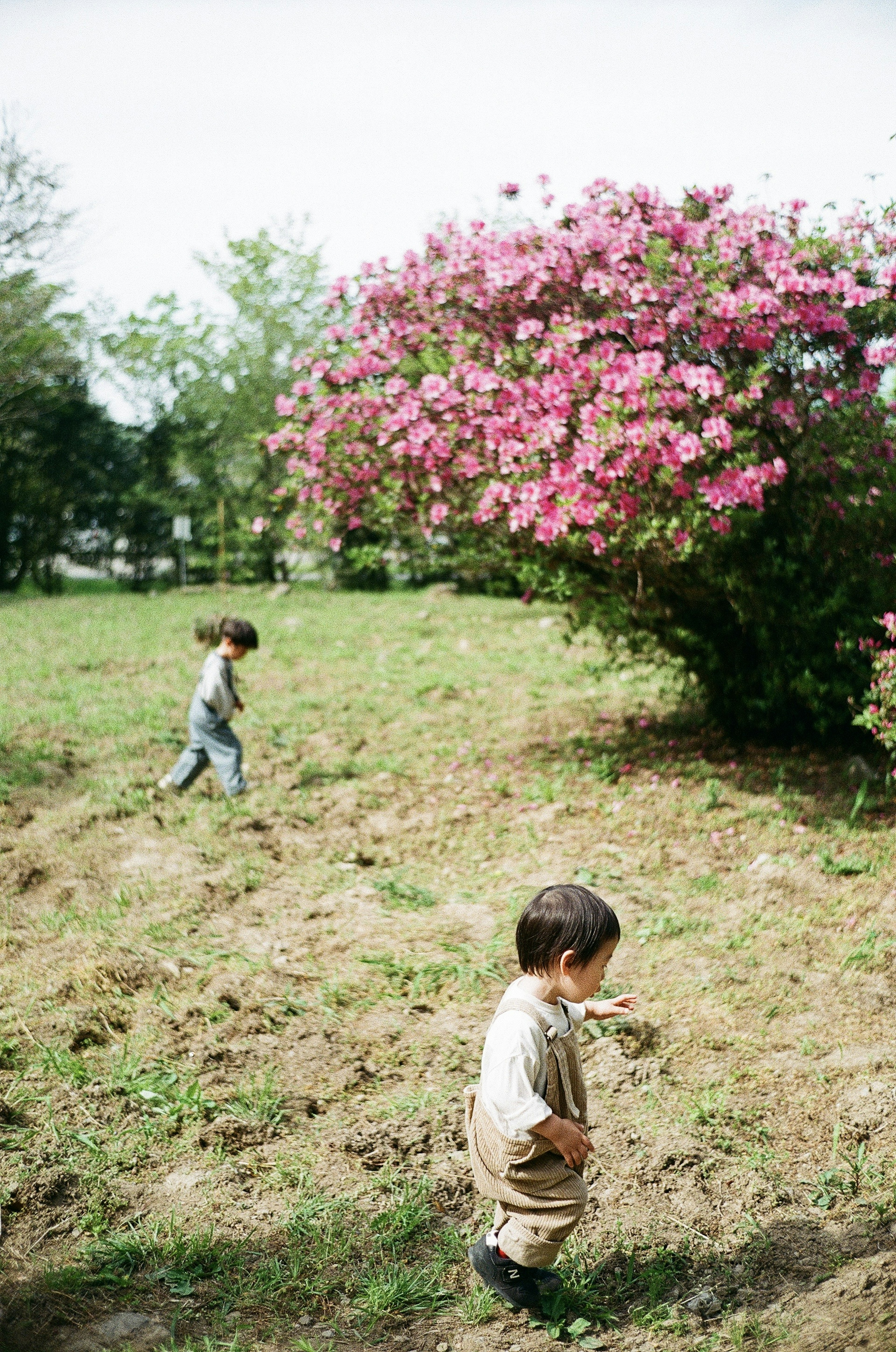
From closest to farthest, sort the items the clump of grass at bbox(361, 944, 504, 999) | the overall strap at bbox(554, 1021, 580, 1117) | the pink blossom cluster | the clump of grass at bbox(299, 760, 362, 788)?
the overall strap at bbox(554, 1021, 580, 1117)
the clump of grass at bbox(361, 944, 504, 999)
the pink blossom cluster
the clump of grass at bbox(299, 760, 362, 788)

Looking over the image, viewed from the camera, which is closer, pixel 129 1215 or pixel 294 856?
pixel 129 1215

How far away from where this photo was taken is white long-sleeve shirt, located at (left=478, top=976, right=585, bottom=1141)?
234cm

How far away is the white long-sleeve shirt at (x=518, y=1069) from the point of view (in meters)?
2.34

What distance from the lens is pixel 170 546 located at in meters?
22.8

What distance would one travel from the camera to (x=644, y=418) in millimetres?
5270

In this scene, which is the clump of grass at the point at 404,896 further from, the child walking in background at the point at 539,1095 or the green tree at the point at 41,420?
the green tree at the point at 41,420

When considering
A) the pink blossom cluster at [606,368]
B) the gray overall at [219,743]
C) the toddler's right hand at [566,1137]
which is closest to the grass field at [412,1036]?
the gray overall at [219,743]

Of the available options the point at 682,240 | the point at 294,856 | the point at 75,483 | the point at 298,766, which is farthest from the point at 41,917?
the point at 75,483

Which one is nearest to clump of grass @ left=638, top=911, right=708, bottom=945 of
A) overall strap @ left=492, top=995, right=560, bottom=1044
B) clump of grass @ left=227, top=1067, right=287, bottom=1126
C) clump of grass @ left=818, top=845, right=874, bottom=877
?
clump of grass @ left=818, top=845, right=874, bottom=877

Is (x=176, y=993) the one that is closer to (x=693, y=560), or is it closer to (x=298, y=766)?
(x=298, y=766)

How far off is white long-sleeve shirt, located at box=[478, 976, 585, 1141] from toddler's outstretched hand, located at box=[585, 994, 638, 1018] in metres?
0.16

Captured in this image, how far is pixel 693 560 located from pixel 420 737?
103 inches

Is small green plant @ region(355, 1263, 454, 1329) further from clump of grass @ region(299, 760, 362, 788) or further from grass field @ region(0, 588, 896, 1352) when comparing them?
clump of grass @ region(299, 760, 362, 788)

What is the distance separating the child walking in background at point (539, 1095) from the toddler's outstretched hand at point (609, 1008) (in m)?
0.04
